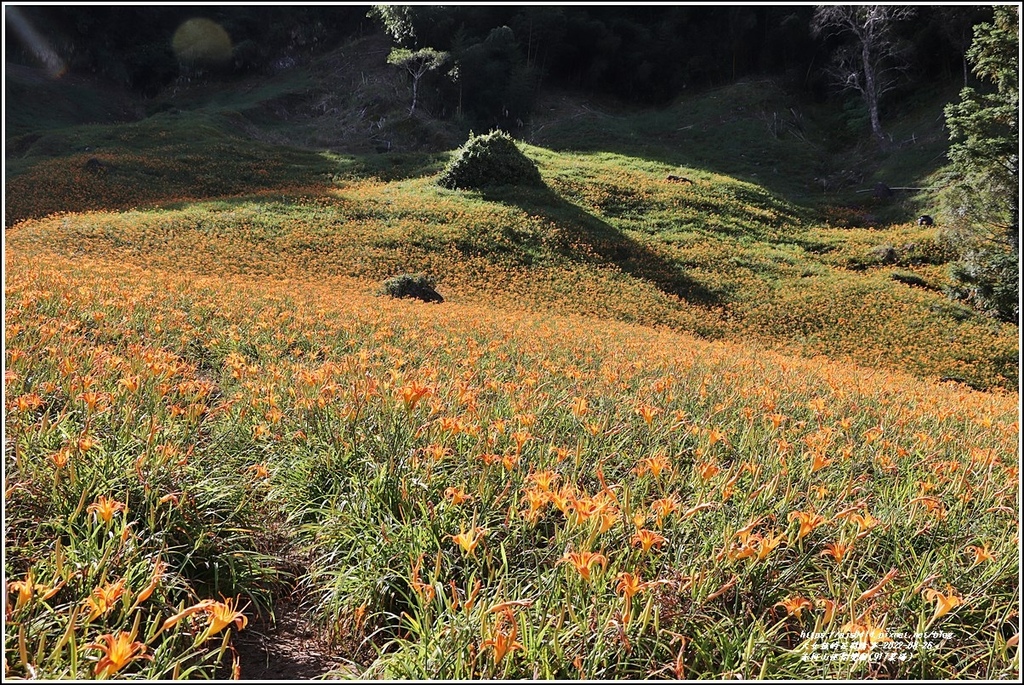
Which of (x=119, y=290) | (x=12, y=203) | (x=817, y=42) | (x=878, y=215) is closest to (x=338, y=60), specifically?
(x=12, y=203)

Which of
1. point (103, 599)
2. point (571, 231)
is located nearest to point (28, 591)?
point (103, 599)

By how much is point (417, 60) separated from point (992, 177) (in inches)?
1346

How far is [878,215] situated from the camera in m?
23.5

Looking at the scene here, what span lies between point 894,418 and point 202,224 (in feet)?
52.6

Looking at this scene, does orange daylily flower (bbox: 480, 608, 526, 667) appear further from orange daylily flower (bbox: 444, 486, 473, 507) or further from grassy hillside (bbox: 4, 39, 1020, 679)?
orange daylily flower (bbox: 444, 486, 473, 507)

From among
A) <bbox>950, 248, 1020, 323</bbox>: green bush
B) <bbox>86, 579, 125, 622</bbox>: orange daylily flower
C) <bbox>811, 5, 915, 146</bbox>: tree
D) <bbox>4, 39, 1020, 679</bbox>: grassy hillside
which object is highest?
<bbox>811, 5, 915, 146</bbox>: tree

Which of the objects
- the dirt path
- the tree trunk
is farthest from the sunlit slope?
the tree trunk

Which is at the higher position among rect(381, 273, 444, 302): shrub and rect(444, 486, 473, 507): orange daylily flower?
rect(444, 486, 473, 507): orange daylily flower

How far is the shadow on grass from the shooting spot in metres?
15.6

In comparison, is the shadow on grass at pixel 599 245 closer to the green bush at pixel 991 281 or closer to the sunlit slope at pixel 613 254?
the sunlit slope at pixel 613 254

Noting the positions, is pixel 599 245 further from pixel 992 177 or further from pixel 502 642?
pixel 502 642

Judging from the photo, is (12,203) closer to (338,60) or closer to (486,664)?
(486,664)

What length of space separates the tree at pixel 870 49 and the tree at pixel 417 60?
81.4 ft

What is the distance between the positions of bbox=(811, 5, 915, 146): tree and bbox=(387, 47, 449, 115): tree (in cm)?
2480
